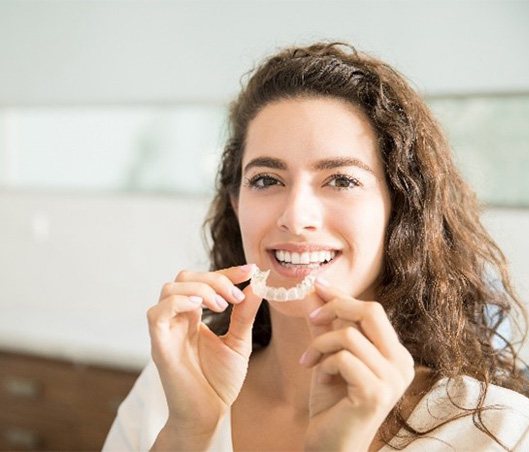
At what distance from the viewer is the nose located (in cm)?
119

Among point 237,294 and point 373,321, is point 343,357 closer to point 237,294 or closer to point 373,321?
point 373,321

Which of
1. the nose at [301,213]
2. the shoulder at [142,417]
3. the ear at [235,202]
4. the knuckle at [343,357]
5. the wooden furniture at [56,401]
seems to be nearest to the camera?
the knuckle at [343,357]

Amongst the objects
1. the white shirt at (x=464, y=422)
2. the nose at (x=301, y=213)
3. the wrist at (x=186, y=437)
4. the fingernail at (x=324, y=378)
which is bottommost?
the wrist at (x=186, y=437)

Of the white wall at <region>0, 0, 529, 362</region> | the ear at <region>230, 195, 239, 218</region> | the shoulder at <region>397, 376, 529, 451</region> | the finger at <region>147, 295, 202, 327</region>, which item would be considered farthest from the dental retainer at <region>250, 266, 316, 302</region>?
the white wall at <region>0, 0, 529, 362</region>

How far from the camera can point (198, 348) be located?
1.19 m

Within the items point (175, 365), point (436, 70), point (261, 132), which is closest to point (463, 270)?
point (261, 132)

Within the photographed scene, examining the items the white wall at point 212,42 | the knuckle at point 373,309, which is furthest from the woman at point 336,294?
the white wall at point 212,42

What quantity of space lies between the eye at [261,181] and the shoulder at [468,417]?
20.7 inches

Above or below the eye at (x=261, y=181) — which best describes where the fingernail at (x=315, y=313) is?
below

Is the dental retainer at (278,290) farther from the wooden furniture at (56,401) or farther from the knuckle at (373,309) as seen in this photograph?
the wooden furniture at (56,401)

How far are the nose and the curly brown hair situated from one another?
0.66 feet

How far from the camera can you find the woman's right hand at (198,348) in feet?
3.59

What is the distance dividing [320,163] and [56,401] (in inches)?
83.3

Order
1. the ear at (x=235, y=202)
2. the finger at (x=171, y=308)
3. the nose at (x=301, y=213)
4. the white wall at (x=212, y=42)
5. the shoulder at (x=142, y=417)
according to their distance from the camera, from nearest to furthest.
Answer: the finger at (x=171, y=308) < the nose at (x=301, y=213) < the shoulder at (x=142, y=417) < the ear at (x=235, y=202) < the white wall at (x=212, y=42)
